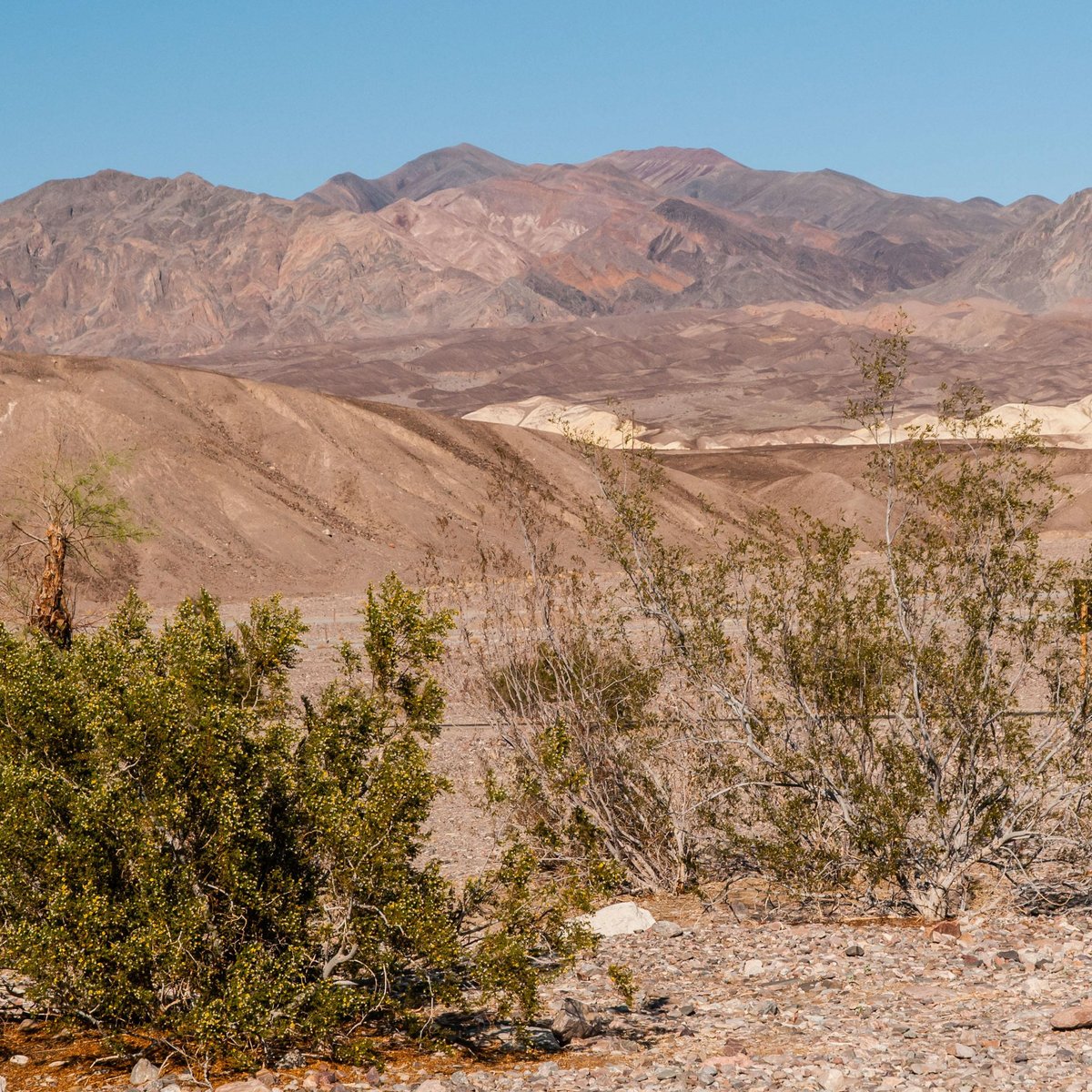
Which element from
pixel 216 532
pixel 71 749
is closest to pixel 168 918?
pixel 71 749

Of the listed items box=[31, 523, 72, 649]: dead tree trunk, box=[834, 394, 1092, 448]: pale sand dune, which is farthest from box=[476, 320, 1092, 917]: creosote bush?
box=[834, 394, 1092, 448]: pale sand dune

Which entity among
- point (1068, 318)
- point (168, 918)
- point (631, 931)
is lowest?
point (631, 931)

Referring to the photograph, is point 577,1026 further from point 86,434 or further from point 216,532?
point 86,434

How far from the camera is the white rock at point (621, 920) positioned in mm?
12995

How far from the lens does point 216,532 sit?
168ft

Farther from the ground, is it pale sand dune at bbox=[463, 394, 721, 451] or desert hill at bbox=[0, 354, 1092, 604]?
pale sand dune at bbox=[463, 394, 721, 451]

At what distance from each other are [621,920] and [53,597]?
12.4 m

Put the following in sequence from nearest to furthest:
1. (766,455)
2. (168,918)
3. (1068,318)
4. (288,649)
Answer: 1. (168,918)
2. (288,649)
3. (766,455)
4. (1068,318)

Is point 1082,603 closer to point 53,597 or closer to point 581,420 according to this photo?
point 53,597

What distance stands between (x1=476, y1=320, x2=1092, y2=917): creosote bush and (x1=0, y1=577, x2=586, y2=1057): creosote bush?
2.88 meters

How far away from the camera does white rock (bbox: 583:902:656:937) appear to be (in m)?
13.0

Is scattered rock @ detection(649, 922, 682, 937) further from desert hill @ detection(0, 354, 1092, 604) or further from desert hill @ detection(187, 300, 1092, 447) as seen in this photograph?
desert hill @ detection(187, 300, 1092, 447)

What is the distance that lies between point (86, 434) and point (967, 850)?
159ft

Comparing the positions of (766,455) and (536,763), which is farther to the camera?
(766,455)
